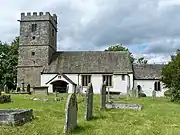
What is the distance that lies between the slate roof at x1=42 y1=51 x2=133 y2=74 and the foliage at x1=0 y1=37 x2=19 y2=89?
13705 mm

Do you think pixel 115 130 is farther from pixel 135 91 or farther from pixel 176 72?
pixel 135 91

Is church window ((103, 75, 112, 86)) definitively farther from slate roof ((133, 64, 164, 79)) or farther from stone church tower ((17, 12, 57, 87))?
stone church tower ((17, 12, 57, 87))

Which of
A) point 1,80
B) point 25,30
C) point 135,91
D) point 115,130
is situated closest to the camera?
point 115,130

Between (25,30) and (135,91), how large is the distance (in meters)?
22.2

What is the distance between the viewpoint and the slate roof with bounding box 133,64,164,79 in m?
50.9

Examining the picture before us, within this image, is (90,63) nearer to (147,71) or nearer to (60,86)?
(60,86)

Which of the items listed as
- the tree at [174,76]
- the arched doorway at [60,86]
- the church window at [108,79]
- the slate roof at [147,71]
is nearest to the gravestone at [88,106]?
the tree at [174,76]

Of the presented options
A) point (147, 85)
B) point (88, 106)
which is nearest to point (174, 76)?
point (88, 106)

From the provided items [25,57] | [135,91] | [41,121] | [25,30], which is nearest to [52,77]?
[25,57]

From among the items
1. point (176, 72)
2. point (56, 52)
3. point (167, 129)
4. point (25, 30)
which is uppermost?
point (25, 30)

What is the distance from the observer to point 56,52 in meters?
54.7

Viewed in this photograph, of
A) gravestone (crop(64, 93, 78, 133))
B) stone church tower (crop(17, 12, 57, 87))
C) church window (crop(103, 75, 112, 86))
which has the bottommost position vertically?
gravestone (crop(64, 93, 78, 133))

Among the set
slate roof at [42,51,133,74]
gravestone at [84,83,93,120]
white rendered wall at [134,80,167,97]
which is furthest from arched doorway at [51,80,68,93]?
gravestone at [84,83,93,120]

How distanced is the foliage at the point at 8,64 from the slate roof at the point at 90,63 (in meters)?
13.7
